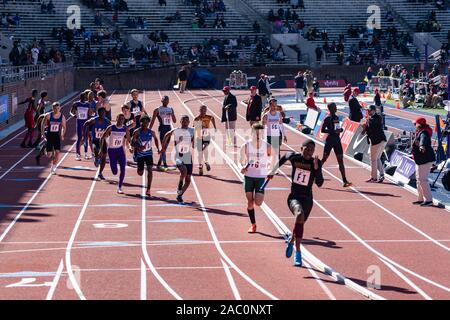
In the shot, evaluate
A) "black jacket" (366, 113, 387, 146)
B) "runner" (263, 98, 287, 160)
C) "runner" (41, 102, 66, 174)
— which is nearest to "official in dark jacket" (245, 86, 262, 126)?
"runner" (263, 98, 287, 160)

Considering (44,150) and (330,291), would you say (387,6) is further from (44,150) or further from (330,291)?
(330,291)

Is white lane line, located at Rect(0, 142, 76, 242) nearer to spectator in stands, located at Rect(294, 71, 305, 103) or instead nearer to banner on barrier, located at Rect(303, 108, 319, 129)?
banner on barrier, located at Rect(303, 108, 319, 129)

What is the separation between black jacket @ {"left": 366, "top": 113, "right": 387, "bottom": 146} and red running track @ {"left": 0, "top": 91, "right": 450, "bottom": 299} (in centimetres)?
104

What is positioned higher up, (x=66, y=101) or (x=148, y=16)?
(x=148, y=16)

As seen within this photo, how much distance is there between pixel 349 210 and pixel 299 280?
6001mm

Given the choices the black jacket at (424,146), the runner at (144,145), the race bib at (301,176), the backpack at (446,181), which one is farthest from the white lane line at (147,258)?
the backpack at (446,181)

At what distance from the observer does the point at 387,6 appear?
74812 millimetres

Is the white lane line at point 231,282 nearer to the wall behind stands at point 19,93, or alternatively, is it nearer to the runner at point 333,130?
the runner at point 333,130

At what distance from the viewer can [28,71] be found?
41.9 metres

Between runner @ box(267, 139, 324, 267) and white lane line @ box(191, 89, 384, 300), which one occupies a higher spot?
runner @ box(267, 139, 324, 267)

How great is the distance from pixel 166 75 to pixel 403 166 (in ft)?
134

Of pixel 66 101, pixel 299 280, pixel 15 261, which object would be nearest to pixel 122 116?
pixel 15 261

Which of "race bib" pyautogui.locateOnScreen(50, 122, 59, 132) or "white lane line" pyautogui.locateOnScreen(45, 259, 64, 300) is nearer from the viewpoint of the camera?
"white lane line" pyautogui.locateOnScreen(45, 259, 64, 300)

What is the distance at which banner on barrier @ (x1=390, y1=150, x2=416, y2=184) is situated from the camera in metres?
22.1
